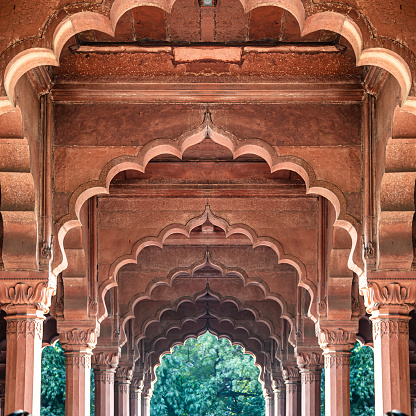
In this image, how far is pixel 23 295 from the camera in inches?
423

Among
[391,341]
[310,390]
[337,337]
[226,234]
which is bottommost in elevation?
[310,390]

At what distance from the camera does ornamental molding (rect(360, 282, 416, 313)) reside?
10.8 m

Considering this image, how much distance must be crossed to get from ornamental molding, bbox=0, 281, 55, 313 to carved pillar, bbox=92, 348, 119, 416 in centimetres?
864

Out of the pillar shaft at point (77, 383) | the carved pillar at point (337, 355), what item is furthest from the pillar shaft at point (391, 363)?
the pillar shaft at point (77, 383)

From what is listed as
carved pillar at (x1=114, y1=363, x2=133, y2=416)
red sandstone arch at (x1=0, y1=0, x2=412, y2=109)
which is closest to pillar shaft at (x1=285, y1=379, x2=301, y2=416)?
carved pillar at (x1=114, y1=363, x2=133, y2=416)

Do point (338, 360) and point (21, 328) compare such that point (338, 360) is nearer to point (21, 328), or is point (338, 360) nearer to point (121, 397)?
point (21, 328)

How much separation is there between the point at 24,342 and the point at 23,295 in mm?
575

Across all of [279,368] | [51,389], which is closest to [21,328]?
[279,368]

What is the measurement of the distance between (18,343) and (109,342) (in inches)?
327

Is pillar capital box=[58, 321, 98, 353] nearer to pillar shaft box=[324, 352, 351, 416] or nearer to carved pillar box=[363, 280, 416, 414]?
pillar shaft box=[324, 352, 351, 416]

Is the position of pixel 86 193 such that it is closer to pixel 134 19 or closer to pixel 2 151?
pixel 2 151

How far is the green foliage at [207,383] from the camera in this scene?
4134cm

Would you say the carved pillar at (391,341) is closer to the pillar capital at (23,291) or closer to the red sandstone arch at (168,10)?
the red sandstone arch at (168,10)

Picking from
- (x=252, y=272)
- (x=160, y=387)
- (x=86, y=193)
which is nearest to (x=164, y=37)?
(x=86, y=193)
